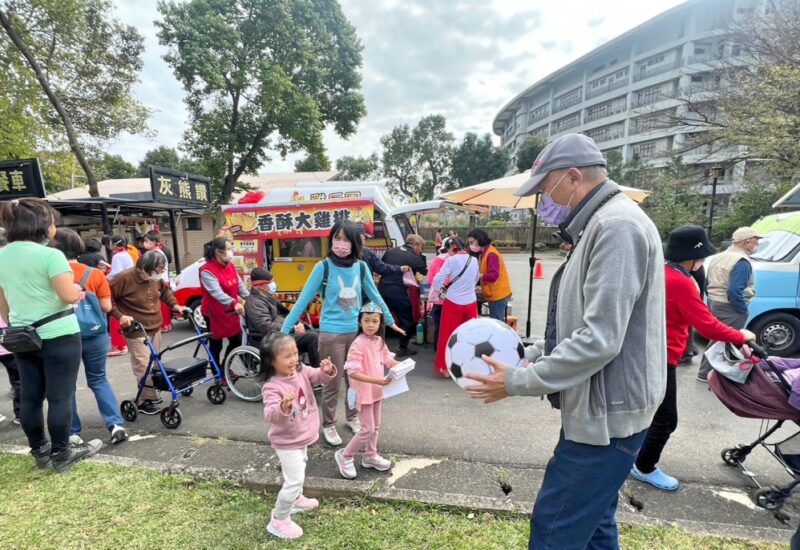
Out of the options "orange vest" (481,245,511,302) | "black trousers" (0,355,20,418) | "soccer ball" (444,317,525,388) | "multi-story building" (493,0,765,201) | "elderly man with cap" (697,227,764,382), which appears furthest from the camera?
"multi-story building" (493,0,765,201)

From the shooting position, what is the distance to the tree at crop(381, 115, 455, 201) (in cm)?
3725

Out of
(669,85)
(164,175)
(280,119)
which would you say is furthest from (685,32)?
(164,175)

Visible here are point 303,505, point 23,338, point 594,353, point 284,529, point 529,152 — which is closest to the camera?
point 594,353

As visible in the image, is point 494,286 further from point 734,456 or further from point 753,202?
point 753,202

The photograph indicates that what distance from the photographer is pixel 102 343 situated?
10.9 ft

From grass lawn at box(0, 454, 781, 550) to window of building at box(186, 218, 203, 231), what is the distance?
72.1ft

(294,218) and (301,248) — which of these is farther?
(301,248)

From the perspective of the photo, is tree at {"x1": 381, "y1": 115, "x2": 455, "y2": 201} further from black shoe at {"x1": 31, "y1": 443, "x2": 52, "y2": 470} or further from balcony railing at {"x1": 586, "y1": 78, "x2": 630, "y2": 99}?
black shoe at {"x1": 31, "y1": 443, "x2": 52, "y2": 470}

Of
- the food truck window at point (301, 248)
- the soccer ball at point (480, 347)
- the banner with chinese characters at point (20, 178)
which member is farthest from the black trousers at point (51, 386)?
the banner with chinese characters at point (20, 178)

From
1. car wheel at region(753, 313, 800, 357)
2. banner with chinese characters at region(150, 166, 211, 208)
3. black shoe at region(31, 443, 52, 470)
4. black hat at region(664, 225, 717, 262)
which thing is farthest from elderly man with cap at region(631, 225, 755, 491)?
banner with chinese characters at region(150, 166, 211, 208)

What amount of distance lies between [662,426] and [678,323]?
0.76 m

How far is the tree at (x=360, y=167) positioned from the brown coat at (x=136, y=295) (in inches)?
1319

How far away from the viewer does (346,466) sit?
2818 millimetres

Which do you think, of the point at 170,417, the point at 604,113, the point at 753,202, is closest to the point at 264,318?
the point at 170,417
